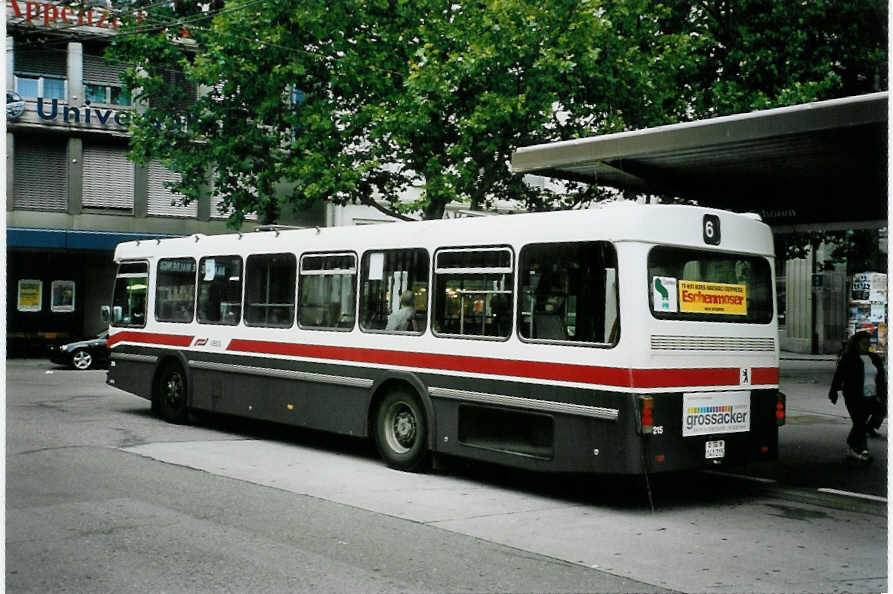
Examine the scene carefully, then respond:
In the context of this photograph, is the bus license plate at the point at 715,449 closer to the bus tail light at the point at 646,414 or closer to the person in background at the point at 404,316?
the bus tail light at the point at 646,414

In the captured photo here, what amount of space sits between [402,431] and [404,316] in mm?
1252

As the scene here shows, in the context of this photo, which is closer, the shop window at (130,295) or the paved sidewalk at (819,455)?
the paved sidewalk at (819,455)

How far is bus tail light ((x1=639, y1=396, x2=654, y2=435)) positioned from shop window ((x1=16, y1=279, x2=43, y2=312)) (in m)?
28.0

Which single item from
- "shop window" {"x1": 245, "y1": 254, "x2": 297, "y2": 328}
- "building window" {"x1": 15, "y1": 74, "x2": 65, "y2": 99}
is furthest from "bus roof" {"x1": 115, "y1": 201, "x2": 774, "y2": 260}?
"building window" {"x1": 15, "y1": 74, "x2": 65, "y2": 99}

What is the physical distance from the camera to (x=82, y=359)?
26.6 metres

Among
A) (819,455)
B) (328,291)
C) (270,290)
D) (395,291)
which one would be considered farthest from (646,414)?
(270,290)

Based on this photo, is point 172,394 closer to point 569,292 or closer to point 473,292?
point 473,292

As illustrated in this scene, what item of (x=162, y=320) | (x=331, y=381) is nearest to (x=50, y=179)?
(x=162, y=320)

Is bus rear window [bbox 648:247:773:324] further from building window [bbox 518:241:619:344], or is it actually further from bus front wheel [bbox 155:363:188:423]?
bus front wheel [bbox 155:363:188:423]

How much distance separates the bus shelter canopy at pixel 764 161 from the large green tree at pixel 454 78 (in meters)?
7.38

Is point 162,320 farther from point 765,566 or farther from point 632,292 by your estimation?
point 765,566

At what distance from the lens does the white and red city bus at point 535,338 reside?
8.91 m

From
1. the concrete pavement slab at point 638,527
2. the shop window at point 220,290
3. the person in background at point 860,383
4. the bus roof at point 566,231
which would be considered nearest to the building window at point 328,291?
the bus roof at point 566,231

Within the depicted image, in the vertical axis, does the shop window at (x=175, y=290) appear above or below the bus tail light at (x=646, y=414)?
above
